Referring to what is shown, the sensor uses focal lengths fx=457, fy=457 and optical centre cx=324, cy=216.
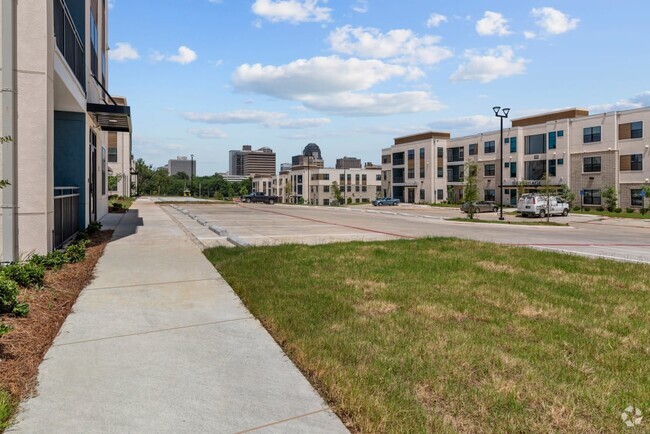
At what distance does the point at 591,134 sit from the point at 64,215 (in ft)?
193

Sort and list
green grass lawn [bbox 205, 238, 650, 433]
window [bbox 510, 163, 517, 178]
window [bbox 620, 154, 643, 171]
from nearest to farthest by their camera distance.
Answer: green grass lawn [bbox 205, 238, 650, 433]
window [bbox 620, 154, 643, 171]
window [bbox 510, 163, 517, 178]

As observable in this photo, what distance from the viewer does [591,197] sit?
55750mm

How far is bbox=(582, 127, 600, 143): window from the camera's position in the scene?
54781 mm

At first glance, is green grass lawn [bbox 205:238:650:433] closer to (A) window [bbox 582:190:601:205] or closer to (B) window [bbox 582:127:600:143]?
(A) window [bbox 582:190:601:205]

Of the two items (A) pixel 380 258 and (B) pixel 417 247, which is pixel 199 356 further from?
(B) pixel 417 247

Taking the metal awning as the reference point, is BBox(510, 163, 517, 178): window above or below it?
above

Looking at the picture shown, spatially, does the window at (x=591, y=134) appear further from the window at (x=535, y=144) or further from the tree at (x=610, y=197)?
the tree at (x=610, y=197)

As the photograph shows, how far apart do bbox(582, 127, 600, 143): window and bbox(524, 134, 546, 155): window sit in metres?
6.45

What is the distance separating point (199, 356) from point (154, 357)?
0.44m

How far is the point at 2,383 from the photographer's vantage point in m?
3.82

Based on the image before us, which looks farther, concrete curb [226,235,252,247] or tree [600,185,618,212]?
tree [600,185,618,212]

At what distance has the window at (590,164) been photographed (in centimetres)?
5469

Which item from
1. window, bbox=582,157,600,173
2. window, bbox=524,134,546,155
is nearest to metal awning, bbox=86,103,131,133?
window, bbox=582,157,600,173

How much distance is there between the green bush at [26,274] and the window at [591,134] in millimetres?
61114
